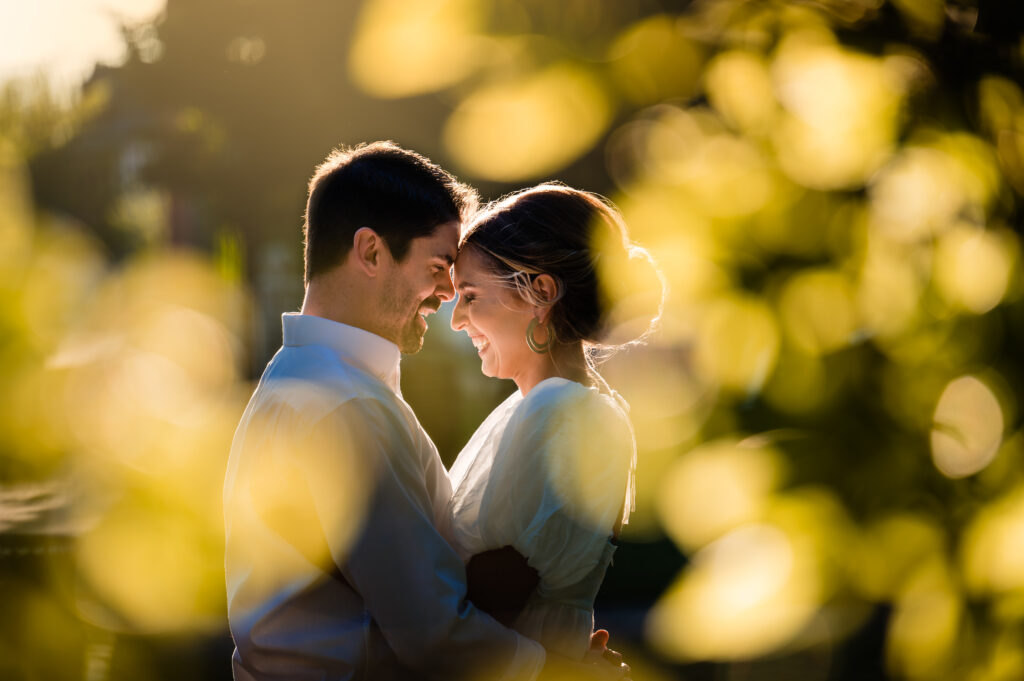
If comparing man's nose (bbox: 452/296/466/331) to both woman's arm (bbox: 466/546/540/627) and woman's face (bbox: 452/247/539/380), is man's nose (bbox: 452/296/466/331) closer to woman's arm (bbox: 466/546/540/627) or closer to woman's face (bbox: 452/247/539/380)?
woman's face (bbox: 452/247/539/380)

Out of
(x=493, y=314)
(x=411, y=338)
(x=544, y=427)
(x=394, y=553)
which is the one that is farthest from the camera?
(x=493, y=314)

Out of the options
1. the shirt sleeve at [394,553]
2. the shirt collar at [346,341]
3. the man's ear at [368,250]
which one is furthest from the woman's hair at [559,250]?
the shirt sleeve at [394,553]

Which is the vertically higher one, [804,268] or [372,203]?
[804,268]

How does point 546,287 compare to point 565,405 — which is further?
point 546,287

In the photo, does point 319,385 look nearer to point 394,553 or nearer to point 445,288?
point 394,553

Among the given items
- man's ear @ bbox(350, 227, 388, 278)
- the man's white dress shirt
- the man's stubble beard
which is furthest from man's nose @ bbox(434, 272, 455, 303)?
the man's white dress shirt

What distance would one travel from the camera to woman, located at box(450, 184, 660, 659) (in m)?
2.47

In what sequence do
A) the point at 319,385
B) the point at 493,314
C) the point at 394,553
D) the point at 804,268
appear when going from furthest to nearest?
the point at 493,314, the point at 319,385, the point at 394,553, the point at 804,268

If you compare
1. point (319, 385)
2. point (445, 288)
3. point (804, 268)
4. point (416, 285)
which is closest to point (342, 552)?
point (319, 385)

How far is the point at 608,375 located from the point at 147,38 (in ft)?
16.4

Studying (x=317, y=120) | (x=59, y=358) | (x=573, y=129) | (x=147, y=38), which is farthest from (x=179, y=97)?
(x=573, y=129)

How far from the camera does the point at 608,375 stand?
7.81 m

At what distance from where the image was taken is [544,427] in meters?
2.61

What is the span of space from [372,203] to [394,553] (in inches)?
40.3
